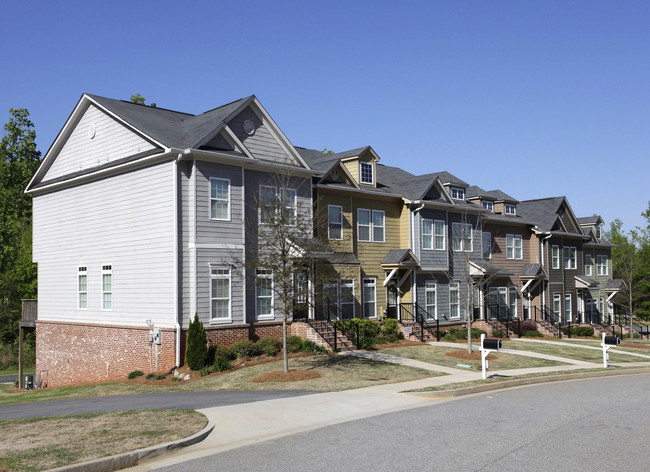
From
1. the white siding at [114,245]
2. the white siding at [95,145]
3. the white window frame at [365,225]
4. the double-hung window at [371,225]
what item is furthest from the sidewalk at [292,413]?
the white siding at [95,145]

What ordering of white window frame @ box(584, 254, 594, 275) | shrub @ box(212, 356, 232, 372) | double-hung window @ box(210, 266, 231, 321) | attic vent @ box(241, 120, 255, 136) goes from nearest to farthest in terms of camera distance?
shrub @ box(212, 356, 232, 372), double-hung window @ box(210, 266, 231, 321), attic vent @ box(241, 120, 255, 136), white window frame @ box(584, 254, 594, 275)

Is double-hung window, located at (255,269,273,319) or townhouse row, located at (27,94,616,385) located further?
double-hung window, located at (255,269,273,319)

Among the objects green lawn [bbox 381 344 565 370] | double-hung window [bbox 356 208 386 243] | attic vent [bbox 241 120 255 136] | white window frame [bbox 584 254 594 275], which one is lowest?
green lawn [bbox 381 344 565 370]

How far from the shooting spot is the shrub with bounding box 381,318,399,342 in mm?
28453

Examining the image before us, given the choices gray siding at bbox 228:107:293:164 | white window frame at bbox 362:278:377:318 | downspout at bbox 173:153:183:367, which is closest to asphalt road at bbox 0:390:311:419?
downspout at bbox 173:153:183:367

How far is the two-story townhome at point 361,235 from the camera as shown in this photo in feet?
92.9

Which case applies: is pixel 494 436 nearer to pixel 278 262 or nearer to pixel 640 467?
pixel 640 467

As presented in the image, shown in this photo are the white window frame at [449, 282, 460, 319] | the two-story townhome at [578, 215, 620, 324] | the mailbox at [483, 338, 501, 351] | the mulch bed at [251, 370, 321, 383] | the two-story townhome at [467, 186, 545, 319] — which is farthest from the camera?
the two-story townhome at [578, 215, 620, 324]

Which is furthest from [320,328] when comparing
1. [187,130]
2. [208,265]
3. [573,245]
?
[573,245]

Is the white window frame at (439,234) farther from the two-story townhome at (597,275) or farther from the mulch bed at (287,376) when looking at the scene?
the two-story townhome at (597,275)

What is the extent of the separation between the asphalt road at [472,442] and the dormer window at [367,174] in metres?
17.8

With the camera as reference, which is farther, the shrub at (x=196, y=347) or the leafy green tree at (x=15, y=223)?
Answer: the leafy green tree at (x=15, y=223)

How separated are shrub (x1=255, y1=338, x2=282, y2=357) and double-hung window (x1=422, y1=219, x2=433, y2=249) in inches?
478

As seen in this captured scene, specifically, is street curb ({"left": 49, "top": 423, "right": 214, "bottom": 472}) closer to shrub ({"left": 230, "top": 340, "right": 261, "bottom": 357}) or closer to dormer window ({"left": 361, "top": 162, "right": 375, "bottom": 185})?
shrub ({"left": 230, "top": 340, "right": 261, "bottom": 357})
